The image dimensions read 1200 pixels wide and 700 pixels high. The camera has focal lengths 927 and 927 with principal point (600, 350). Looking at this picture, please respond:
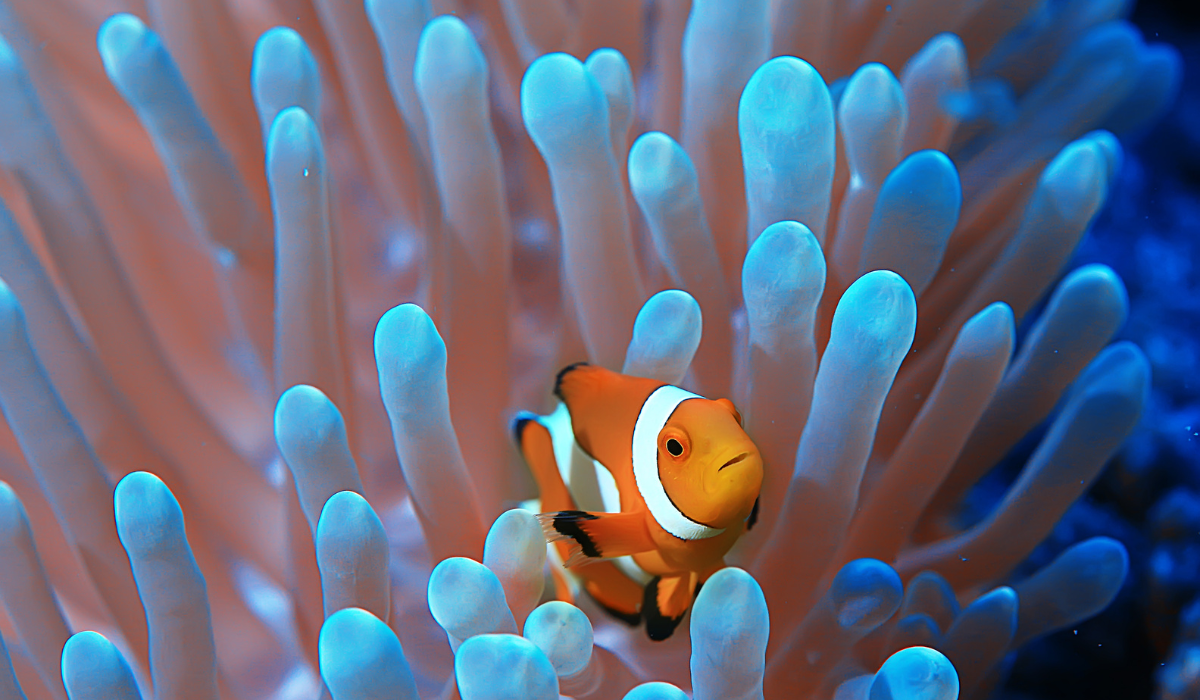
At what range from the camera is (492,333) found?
0.76 metres

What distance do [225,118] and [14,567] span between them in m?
0.43

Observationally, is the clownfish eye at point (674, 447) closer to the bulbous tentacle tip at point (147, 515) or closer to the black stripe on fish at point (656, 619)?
the black stripe on fish at point (656, 619)

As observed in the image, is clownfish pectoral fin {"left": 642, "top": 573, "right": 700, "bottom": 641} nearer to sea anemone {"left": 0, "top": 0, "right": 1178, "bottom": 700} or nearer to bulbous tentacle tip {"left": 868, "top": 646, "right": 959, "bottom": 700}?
sea anemone {"left": 0, "top": 0, "right": 1178, "bottom": 700}

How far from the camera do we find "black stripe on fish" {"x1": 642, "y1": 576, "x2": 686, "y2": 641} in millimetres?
646

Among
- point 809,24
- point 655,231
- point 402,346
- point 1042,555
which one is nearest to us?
point 402,346

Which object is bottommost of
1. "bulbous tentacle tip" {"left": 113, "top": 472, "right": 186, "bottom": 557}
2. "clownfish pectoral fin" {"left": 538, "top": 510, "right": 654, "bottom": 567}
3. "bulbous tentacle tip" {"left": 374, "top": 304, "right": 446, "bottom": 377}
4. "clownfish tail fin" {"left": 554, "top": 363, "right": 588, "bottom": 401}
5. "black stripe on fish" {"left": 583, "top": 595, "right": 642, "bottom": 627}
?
"black stripe on fish" {"left": 583, "top": 595, "right": 642, "bottom": 627}

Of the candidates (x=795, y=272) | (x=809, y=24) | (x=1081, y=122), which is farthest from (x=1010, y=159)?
(x=795, y=272)

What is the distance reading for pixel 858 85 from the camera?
742 millimetres

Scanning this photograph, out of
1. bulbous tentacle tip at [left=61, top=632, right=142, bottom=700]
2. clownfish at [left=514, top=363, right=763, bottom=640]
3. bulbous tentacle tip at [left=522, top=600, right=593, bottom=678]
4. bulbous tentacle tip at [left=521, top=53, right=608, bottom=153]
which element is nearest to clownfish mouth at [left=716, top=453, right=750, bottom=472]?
clownfish at [left=514, top=363, right=763, bottom=640]

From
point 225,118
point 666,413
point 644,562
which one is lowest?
point 644,562

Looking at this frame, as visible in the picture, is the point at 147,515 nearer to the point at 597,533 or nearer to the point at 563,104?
the point at 597,533

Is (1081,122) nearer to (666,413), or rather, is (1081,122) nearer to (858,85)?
(858,85)

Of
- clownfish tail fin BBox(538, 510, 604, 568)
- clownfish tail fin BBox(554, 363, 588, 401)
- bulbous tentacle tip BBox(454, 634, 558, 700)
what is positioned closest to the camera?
bulbous tentacle tip BBox(454, 634, 558, 700)

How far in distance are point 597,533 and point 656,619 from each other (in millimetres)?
103
